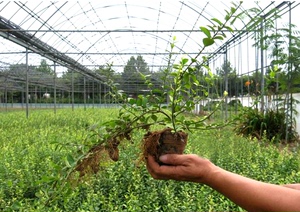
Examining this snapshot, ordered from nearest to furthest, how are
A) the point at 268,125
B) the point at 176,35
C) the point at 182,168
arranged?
the point at 182,168
the point at 176,35
the point at 268,125

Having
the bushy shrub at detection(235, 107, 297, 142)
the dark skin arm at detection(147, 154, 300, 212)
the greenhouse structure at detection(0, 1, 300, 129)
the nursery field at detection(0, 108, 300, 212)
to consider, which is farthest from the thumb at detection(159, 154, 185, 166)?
the bushy shrub at detection(235, 107, 297, 142)

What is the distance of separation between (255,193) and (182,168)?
1.01 ft

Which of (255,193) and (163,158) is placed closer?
(255,193)

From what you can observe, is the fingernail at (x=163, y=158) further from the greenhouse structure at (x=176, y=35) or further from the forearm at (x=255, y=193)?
the greenhouse structure at (x=176, y=35)

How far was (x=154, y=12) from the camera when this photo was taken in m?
14.2

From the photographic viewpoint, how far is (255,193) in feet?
3.34

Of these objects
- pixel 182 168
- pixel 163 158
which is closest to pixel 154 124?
pixel 163 158

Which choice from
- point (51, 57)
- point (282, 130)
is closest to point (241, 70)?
point (282, 130)

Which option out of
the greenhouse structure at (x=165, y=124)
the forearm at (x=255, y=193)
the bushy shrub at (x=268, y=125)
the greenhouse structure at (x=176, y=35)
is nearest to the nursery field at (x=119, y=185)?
the greenhouse structure at (x=165, y=124)

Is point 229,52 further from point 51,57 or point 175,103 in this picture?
point 175,103

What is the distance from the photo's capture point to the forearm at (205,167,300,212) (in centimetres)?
94

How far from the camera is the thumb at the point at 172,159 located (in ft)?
4.22

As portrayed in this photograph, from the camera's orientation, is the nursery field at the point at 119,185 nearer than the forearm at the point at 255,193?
No

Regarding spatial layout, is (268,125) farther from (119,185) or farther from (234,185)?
(234,185)
